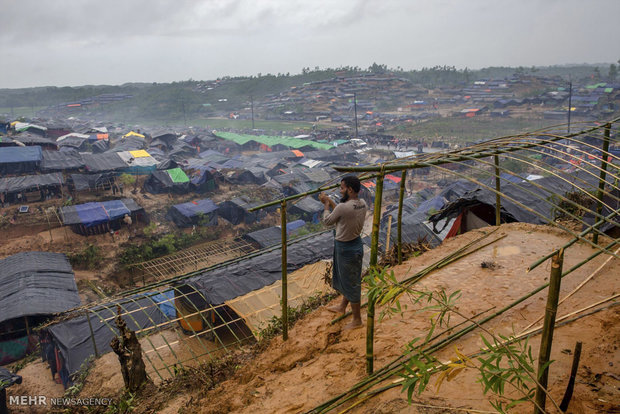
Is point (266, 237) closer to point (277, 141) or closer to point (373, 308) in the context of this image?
point (373, 308)

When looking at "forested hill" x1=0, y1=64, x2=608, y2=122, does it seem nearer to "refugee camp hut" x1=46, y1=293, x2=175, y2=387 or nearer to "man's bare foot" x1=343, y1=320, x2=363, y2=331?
"refugee camp hut" x1=46, y1=293, x2=175, y2=387

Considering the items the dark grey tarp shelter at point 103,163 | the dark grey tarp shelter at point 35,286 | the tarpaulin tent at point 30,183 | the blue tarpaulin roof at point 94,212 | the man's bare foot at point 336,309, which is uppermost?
the man's bare foot at point 336,309

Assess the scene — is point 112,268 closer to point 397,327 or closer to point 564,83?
point 397,327

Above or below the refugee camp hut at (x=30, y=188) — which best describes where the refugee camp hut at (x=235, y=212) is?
below

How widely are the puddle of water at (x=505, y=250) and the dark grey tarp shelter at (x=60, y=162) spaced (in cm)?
2374

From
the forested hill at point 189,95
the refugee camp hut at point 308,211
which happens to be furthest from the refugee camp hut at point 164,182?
the forested hill at point 189,95

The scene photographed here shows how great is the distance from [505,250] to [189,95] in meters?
69.4

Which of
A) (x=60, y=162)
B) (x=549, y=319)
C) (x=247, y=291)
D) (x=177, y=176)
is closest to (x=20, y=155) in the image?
(x=60, y=162)

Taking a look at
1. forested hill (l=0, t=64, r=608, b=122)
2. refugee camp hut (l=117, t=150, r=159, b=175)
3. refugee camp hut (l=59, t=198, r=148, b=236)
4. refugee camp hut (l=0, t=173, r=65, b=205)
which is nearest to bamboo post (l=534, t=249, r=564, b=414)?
refugee camp hut (l=59, t=198, r=148, b=236)

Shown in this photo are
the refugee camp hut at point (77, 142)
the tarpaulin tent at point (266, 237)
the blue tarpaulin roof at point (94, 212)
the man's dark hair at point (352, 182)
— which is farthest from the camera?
the refugee camp hut at point (77, 142)

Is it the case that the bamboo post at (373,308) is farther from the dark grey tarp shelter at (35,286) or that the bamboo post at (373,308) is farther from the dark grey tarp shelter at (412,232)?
the dark grey tarp shelter at (35,286)

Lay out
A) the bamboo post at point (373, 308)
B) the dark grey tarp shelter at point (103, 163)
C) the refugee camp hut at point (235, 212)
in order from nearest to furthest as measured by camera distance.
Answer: the bamboo post at point (373, 308) → the refugee camp hut at point (235, 212) → the dark grey tarp shelter at point (103, 163)

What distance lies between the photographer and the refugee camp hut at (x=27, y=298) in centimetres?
1037

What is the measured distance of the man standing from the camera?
354 centimetres
